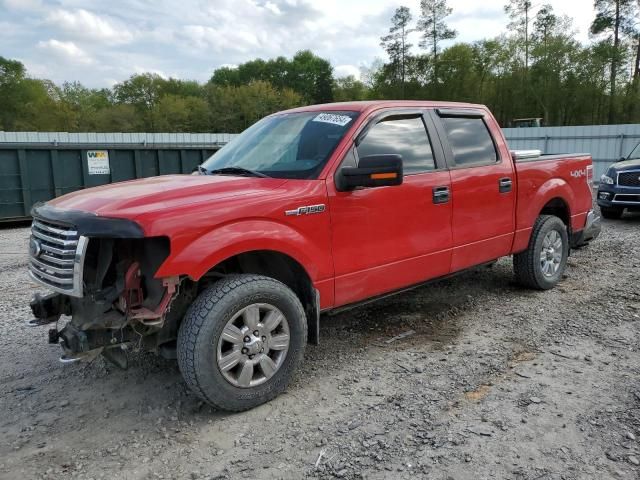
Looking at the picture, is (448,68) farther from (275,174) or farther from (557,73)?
(275,174)

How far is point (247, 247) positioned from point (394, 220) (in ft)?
4.28

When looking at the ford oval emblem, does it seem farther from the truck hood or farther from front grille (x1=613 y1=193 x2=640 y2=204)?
front grille (x1=613 y1=193 x2=640 y2=204)

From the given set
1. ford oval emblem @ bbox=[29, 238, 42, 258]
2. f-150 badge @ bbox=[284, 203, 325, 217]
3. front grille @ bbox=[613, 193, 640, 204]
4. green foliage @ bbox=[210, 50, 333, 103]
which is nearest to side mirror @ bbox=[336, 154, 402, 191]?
f-150 badge @ bbox=[284, 203, 325, 217]

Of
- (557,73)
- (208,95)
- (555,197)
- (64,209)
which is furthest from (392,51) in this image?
(64,209)

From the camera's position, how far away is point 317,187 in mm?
3521

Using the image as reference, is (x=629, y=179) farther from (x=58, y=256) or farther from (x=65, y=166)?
(x=65, y=166)

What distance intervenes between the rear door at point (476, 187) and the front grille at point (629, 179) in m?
6.79

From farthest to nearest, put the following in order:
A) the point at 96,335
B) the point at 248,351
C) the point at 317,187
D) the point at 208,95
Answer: the point at 208,95
the point at 317,187
the point at 248,351
the point at 96,335

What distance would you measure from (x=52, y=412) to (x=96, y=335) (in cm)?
80

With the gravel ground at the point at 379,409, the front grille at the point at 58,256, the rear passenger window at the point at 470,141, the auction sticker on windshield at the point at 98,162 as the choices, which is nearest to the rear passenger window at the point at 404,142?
the rear passenger window at the point at 470,141

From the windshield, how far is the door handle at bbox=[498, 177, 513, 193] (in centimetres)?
178

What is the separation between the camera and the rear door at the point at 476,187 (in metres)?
4.52

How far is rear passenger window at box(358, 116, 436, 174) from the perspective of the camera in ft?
12.9

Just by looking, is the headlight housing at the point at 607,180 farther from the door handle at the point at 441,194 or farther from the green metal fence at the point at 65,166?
the green metal fence at the point at 65,166
